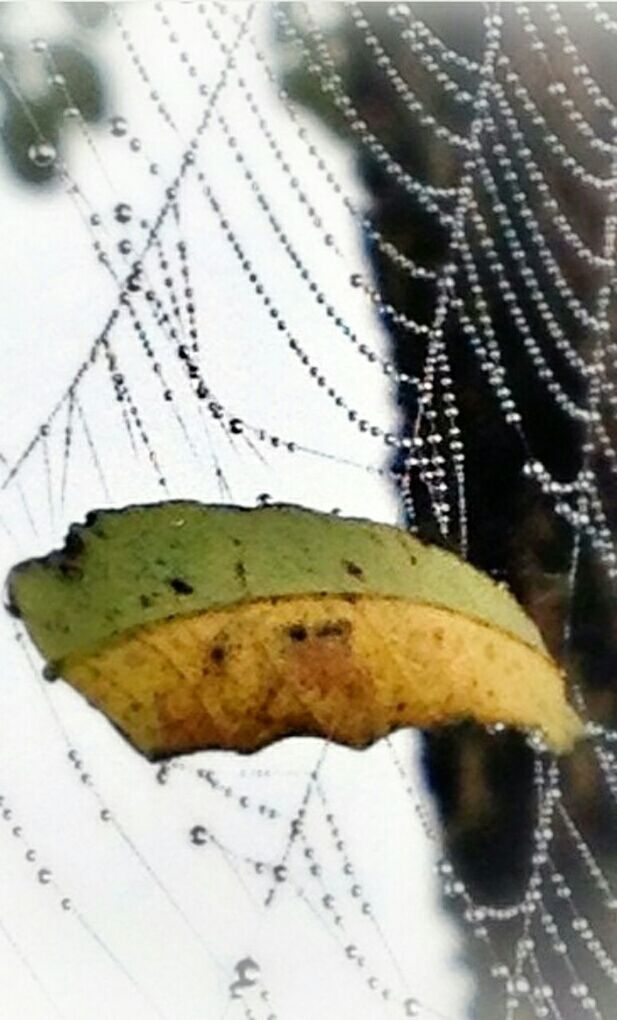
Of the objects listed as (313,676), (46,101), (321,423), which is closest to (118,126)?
(46,101)

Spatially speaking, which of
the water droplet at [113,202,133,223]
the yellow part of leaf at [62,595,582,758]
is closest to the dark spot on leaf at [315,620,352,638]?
Answer: the yellow part of leaf at [62,595,582,758]

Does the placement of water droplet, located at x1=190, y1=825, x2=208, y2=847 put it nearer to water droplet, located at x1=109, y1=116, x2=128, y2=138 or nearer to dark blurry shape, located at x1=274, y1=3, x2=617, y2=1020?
dark blurry shape, located at x1=274, y1=3, x2=617, y2=1020

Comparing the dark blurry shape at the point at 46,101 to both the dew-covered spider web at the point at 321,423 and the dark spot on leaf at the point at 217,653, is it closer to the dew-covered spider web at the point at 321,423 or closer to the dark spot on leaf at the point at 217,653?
the dew-covered spider web at the point at 321,423

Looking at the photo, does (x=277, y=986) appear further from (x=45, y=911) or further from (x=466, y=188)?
(x=466, y=188)

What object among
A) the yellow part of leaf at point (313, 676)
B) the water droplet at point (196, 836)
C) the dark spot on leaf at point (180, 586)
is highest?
the dark spot on leaf at point (180, 586)

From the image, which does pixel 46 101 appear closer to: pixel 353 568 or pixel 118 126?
pixel 118 126

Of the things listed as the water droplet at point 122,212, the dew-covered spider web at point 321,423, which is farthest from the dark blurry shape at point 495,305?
the water droplet at point 122,212

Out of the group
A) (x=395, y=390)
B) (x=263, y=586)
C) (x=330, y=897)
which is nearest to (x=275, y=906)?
(x=330, y=897)

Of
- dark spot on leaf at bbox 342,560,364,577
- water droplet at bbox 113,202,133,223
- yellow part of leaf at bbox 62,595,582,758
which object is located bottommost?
yellow part of leaf at bbox 62,595,582,758
